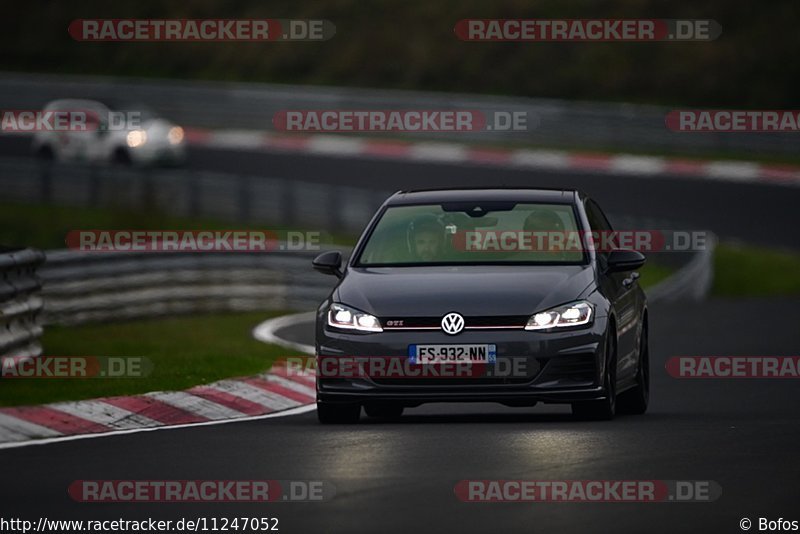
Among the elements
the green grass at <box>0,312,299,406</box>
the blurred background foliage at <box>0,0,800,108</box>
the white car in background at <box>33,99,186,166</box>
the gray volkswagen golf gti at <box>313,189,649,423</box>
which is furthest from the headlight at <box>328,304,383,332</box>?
the blurred background foliage at <box>0,0,800,108</box>

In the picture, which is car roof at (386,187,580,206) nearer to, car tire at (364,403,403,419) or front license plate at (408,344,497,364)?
car tire at (364,403,403,419)

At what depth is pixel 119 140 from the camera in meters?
45.2

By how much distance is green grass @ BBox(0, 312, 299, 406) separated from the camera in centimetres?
1416

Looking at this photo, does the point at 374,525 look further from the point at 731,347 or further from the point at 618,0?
the point at 618,0

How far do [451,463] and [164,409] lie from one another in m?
3.50

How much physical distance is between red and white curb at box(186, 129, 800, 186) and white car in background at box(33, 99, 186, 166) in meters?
3.51

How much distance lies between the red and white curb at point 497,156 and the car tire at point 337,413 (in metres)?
30.7

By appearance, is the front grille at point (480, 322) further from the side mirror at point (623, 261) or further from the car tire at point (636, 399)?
the car tire at point (636, 399)

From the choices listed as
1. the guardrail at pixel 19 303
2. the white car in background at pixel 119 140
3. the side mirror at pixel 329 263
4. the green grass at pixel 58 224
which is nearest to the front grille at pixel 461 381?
the side mirror at pixel 329 263

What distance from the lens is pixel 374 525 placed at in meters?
8.32

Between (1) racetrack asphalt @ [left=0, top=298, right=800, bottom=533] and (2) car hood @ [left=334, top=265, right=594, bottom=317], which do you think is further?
(2) car hood @ [left=334, top=265, right=594, bottom=317]

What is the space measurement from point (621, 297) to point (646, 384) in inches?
46.8

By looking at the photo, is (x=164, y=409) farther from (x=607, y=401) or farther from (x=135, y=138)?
(x=135, y=138)

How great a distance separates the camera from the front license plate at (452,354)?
12148 millimetres
